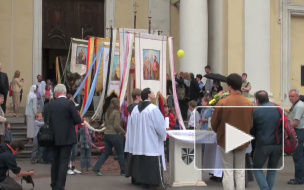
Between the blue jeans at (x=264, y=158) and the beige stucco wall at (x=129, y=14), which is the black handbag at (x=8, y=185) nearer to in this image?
the blue jeans at (x=264, y=158)

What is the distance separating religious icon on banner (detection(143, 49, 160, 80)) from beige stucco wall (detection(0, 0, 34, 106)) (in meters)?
8.04

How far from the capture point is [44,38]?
22.5 m

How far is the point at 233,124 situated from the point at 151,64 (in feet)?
23.0

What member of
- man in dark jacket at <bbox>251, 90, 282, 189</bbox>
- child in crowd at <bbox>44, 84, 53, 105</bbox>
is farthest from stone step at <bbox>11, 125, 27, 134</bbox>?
man in dark jacket at <bbox>251, 90, 282, 189</bbox>

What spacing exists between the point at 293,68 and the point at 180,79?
19.9ft

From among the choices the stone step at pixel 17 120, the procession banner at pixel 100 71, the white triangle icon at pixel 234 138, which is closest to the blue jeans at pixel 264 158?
the white triangle icon at pixel 234 138

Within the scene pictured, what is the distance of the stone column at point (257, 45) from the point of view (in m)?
20.6

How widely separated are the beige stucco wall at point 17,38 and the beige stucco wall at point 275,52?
884 cm

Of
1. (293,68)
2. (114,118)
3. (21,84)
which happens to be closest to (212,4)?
(293,68)

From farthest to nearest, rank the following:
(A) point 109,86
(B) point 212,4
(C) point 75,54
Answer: (B) point 212,4 < (C) point 75,54 < (A) point 109,86

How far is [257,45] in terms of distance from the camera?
20.7m

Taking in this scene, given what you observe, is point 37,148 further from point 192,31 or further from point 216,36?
point 216,36

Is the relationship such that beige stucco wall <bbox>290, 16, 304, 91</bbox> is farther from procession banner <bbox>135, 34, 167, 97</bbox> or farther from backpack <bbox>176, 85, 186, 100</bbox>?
procession banner <bbox>135, 34, 167, 97</bbox>

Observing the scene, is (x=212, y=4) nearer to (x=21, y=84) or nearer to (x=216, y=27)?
(x=216, y=27)
